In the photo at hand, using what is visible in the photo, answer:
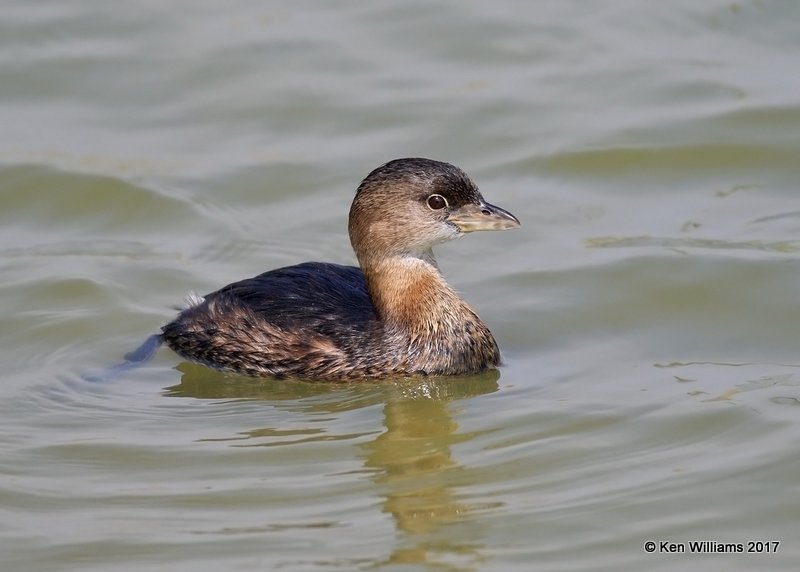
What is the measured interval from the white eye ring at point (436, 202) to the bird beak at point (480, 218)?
0.08m

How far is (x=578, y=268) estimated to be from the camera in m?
10.3

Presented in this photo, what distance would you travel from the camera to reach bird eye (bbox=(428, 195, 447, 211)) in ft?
29.3

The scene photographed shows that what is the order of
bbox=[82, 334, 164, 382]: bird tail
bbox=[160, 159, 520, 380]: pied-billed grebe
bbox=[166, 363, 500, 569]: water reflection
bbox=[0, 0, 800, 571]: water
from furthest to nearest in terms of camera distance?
1. bbox=[82, 334, 164, 382]: bird tail
2. bbox=[160, 159, 520, 380]: pied-billed grebe
3. bbox=[0, 0, 800, 571]: water
4. bbox=[166, 363, 500, 569]: water reflection

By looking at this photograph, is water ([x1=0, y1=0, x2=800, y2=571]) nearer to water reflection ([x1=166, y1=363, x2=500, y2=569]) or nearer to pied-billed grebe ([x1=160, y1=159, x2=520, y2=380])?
water reflection ([x1=166, y1=363, x2=500, y2=569])

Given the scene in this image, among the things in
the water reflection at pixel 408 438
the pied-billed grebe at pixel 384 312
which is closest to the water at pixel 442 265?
the water reflection at pixel 408 438

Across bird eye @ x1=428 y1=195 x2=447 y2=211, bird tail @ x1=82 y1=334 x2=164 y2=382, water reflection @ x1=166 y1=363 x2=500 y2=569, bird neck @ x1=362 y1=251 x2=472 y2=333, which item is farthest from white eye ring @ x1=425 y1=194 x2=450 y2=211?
bird tail @ x1=82 y1=334 x2=164 y2=382

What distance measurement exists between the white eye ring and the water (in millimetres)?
978

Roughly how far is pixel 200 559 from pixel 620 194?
19.0 feet

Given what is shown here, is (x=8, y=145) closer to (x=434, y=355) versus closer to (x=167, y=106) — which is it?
(x=167, y=106)

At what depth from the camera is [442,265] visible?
10.7m

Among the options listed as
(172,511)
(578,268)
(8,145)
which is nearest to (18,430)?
(172,511)

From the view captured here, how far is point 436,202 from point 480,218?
0.86ft

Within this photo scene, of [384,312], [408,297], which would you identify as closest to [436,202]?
[408,297]

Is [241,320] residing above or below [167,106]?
below
